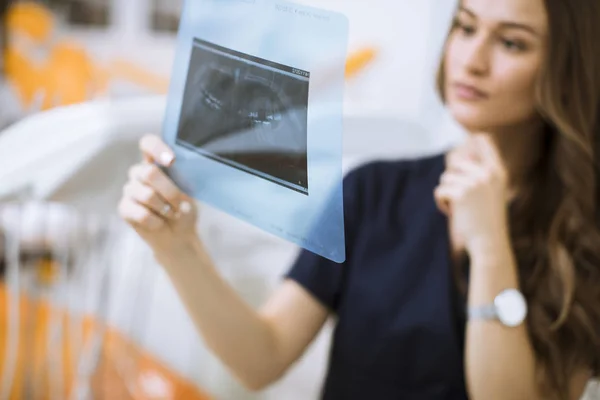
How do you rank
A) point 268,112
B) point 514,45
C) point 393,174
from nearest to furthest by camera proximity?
1. point 268,112
2. point 514,45
3. point 393,174

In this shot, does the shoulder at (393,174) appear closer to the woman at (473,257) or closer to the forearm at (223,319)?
the woman at (473,257)

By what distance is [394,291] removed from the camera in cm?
62

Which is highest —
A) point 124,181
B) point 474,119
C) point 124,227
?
point 474,119

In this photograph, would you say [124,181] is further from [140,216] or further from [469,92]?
[469,92]

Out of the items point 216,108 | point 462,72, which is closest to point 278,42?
point 216,108

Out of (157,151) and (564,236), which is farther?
(564,236)

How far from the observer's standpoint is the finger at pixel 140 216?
0.48 meters

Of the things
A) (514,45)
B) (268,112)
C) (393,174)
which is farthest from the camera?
(393,174)

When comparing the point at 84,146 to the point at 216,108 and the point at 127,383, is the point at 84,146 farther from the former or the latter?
the point at 127,383

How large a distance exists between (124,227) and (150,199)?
26 cm

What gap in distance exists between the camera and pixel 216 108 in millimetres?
441

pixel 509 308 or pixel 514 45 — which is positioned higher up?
pixel 514 45

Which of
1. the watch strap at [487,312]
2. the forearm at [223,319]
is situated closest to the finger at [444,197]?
the watch strap at [487,312]

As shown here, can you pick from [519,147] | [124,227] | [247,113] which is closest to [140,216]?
[247,113]
